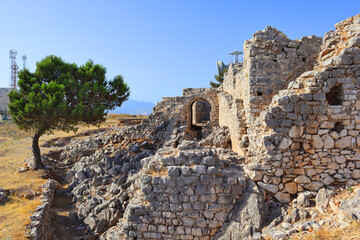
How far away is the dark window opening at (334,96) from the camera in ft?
19.2

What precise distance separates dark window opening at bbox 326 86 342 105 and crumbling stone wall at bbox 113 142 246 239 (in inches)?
120

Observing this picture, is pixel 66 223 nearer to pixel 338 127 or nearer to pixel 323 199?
pixel 323 199

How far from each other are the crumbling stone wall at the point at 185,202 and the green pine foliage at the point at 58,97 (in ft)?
35.0

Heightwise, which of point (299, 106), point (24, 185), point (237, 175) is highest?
point (299, 106)

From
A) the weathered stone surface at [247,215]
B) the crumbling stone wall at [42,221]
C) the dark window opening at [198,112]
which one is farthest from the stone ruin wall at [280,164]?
the dark window opening at [198,112]

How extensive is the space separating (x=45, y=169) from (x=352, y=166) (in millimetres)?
16720

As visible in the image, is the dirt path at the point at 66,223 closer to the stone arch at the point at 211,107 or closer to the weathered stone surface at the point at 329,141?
the weathered stone surface at the point at 329,141

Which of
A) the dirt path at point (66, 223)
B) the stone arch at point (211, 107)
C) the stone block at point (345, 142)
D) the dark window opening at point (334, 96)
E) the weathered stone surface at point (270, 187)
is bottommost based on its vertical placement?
the dirt path at point (66, 223)

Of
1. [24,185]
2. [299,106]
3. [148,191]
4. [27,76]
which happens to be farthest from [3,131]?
[299,106]

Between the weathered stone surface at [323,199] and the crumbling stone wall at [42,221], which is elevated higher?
the weathered stone surface at [323,199]

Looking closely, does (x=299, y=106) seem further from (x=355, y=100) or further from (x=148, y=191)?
(x=148, y=191)

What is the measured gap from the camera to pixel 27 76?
15.2 m

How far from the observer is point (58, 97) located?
47.1 feet

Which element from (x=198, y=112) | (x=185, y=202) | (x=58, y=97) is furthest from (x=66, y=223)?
(x=198, y=112)
